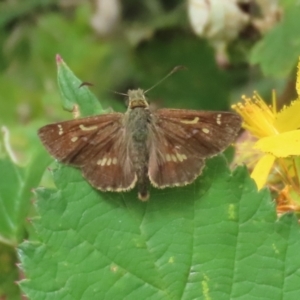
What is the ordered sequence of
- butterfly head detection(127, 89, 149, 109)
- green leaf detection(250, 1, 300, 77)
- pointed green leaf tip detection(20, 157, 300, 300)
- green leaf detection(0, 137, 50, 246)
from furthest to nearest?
green leaf detection(250, 1, 300, 77), green leaf detection(0, 137, 50, 246), butterfly head detection(127, 89, 149, 109), pointed green leaf tip detection(20, 157, 300, 300)

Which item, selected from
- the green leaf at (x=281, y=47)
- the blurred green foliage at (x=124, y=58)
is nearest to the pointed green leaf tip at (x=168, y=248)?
the blurred green foliage at (x=124, y=58)

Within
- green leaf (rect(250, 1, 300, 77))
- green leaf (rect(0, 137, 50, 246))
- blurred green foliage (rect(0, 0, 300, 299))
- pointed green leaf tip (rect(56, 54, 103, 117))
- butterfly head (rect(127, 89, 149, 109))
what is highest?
blurred green foliage (rect(0, 0, 300, 299))

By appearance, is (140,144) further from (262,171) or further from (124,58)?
(124,58)

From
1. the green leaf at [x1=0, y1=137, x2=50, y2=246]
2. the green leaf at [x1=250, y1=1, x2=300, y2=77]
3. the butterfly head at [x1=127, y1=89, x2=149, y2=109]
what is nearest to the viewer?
the butterfly head at [x1=127, y1=89, x2=149, y2=109]

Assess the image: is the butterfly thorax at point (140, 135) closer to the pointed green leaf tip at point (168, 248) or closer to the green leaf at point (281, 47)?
the pointed green leaf tip at point (168, 248)

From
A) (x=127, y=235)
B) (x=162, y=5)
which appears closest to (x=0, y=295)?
(x=127, y=235)

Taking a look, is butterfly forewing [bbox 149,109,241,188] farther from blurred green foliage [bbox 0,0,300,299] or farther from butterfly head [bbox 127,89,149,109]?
blurred green foliage [bbox 0,0,300,299]

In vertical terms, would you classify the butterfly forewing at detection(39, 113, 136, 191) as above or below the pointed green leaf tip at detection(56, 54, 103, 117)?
below

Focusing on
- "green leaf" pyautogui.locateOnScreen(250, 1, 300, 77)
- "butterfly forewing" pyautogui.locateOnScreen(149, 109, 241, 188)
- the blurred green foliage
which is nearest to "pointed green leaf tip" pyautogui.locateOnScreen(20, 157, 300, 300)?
"butterfly forewing" pyautogui.locateOnScreen(149, 109, 241, 188)
